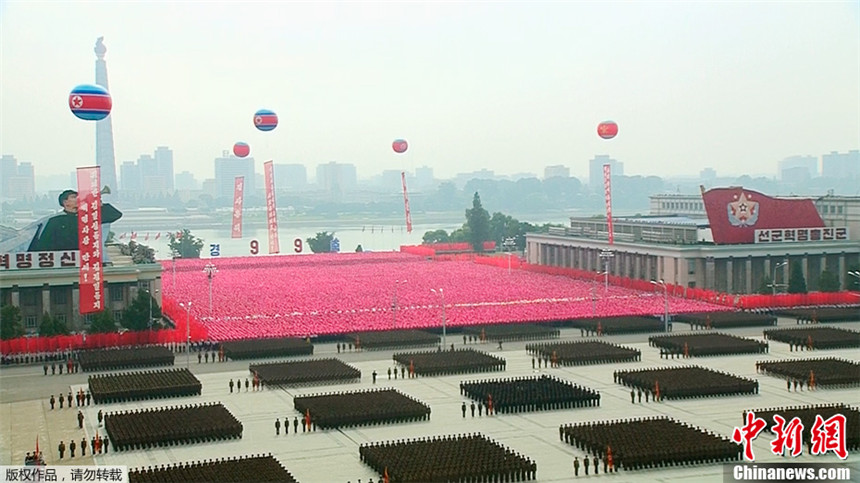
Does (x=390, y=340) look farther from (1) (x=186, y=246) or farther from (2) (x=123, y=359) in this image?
(1) (x=186, y=246)

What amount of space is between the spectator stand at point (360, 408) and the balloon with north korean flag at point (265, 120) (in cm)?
4261

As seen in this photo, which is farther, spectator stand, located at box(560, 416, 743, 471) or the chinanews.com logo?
spectator stand, located at box(560, 416, 743, 471)

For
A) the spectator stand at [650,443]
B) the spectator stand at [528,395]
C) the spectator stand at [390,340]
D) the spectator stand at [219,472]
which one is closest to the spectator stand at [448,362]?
the spectator stand at [390,340]

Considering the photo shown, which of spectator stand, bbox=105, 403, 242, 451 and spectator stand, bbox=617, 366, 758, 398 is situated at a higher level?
spectator stand, bbox=105, 403, 242, 451

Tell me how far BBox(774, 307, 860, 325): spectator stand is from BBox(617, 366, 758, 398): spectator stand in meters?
21.3

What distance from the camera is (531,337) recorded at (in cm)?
6353

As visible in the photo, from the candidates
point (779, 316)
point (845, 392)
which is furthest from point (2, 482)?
point (779, 316)

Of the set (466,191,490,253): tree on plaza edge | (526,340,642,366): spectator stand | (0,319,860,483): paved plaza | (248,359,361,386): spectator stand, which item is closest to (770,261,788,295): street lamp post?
(0,319,860,483): paved plaza

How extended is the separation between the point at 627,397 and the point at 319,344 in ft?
72.7

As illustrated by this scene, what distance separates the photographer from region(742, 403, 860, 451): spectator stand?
3703 cm

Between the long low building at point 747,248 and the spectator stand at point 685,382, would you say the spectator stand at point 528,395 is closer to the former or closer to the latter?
the spectator stand at point 685,382

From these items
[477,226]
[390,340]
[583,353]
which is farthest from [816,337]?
[477,226]

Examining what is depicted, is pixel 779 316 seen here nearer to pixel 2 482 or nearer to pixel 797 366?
pixel 797 366

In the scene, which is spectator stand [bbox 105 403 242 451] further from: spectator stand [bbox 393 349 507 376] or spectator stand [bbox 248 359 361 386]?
spectator stand [bbox 393 349 507 376]
